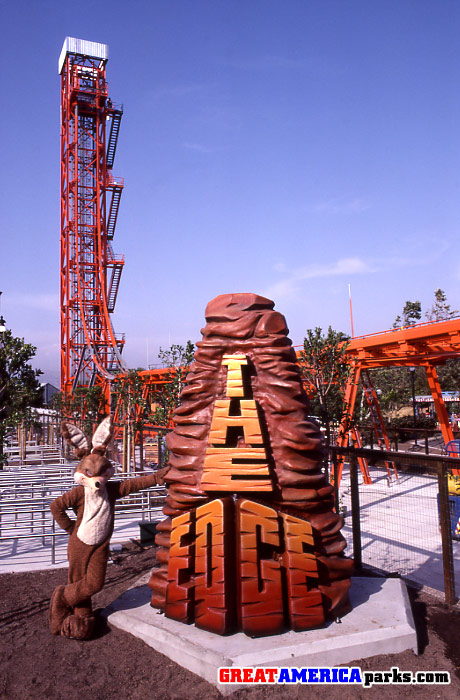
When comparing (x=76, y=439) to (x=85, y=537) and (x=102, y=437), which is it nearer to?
(x=102, y=437)

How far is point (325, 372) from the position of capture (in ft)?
29.8

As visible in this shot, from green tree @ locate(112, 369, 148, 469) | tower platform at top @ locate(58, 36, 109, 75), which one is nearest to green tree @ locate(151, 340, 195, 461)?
green tree @ locate(112, 369, 148, 469)

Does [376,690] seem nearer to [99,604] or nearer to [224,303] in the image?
[99,604]

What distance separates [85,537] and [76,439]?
36.1 inches

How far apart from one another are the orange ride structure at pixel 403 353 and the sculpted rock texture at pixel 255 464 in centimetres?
702

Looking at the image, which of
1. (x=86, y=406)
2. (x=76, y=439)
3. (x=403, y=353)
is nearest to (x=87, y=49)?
(x=86, y=406)

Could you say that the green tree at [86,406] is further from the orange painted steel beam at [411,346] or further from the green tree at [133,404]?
the orange painted steel beam at [411,346]

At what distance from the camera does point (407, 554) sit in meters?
8.45

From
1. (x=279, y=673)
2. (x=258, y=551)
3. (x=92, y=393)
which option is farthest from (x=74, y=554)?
(x=92, y=393)

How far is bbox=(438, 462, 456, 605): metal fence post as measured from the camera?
5668 mm

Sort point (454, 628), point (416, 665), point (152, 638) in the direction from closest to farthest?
1. point (416, 665)
2. point (152, 638)
3. point (454, 628)

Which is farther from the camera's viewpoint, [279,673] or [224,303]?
[224,303]

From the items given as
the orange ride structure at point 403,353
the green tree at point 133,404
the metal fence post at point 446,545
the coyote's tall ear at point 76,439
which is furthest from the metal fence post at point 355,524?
the green tree at point 133,404

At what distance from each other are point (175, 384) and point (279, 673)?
7.56 m
